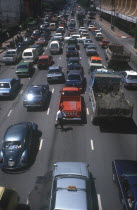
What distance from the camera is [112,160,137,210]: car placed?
9.73m

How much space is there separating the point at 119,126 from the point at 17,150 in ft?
27.1

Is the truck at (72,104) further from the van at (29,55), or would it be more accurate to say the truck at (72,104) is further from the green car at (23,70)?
the van at (29,55)

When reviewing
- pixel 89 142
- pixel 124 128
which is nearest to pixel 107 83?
pixel 124 128

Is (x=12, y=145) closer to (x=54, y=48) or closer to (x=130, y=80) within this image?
(x=130, y=80)

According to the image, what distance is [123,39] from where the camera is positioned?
65.2m

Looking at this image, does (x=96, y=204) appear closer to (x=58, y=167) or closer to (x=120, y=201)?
(x=120, y=201)

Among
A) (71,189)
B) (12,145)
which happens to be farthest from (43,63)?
(71,189)

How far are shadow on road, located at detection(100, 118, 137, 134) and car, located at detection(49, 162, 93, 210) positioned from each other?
6602mm

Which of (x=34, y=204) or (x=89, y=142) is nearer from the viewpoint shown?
(x=34, y=204)

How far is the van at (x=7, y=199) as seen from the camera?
9555mm

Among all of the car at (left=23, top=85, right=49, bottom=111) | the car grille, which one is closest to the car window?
the car at (left=23, top=85, right=49, bottom=111)

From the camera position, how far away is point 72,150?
15773mm

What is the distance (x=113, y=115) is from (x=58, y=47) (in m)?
32.1

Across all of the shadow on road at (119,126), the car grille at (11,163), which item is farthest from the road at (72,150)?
the car grille at (11,163)
